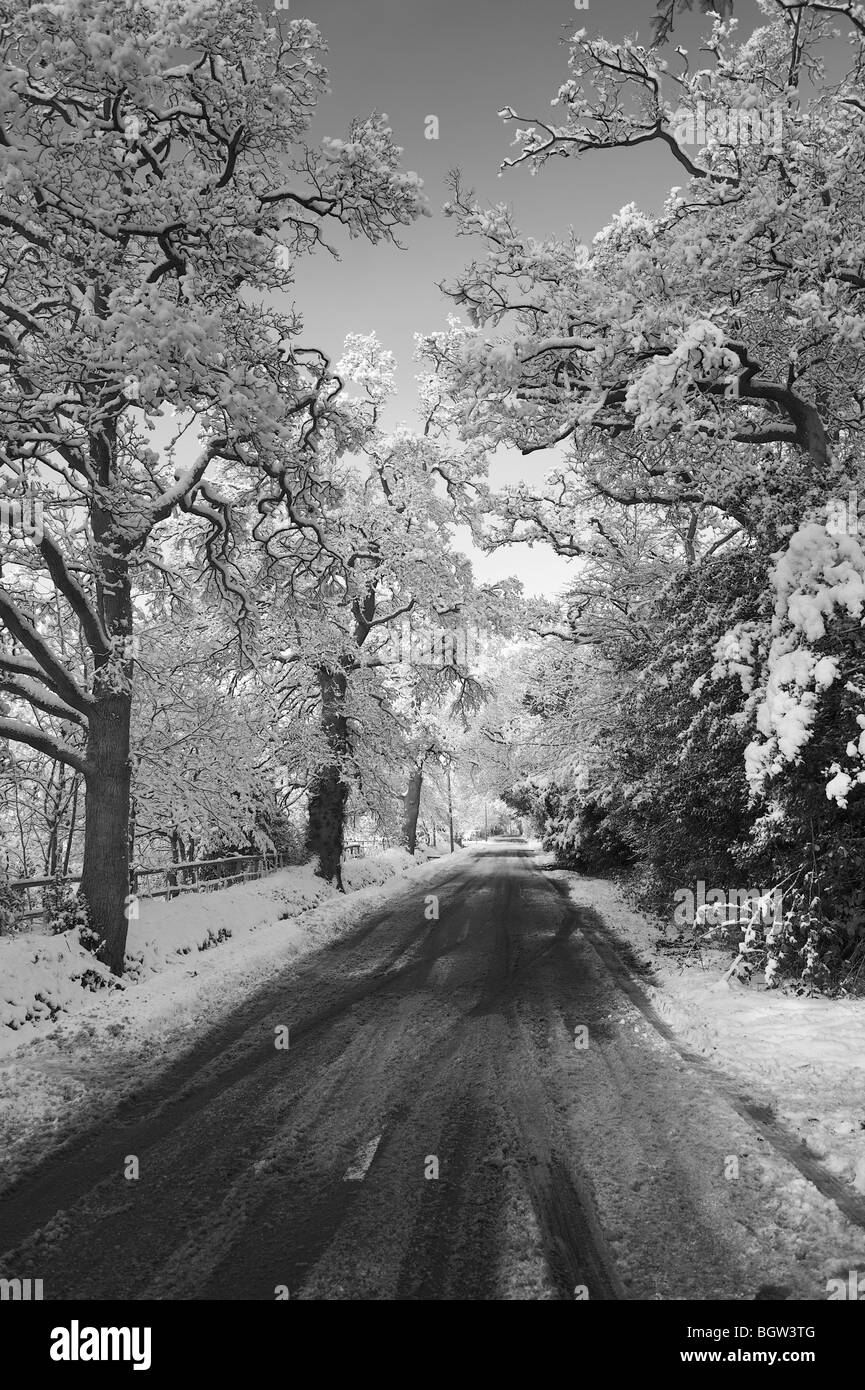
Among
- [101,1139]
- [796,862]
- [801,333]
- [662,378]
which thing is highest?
[801,333]

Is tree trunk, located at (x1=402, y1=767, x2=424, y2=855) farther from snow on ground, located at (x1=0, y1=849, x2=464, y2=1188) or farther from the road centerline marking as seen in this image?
the road centerline marking

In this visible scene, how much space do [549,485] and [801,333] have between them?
27.5 feet

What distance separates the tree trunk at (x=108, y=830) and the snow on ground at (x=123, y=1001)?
0.43 m

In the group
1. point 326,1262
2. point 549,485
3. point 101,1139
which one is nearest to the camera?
point 326,1262

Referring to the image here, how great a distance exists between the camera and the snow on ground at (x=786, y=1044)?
5039 millimetres

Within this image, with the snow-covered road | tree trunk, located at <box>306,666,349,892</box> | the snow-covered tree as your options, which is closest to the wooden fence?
tree trunk, located at <box>306,666,349,892</box>

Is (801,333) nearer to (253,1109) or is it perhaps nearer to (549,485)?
(549,485)

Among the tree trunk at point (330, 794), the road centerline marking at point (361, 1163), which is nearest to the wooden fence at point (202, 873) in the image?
the tree trunk at point (330, 794)

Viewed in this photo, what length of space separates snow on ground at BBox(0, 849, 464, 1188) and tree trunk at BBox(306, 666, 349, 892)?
464cm

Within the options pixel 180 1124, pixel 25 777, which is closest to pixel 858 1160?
pixel 180 1124

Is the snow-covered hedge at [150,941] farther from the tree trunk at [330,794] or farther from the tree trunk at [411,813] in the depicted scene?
the tree trunk at [411,813]

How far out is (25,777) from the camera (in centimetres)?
1514

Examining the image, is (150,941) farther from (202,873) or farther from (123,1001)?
(202,873)
